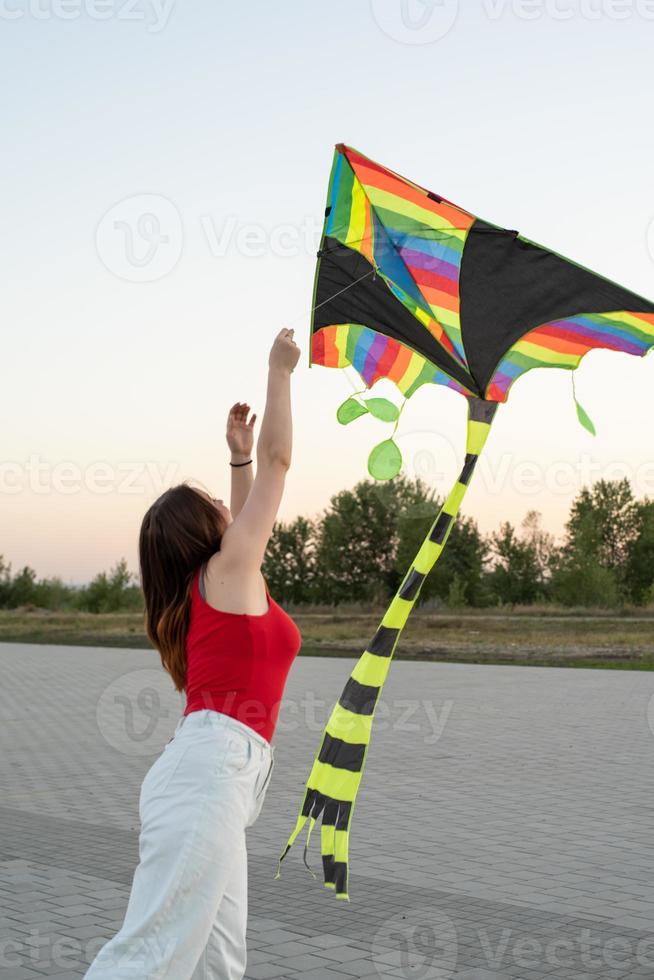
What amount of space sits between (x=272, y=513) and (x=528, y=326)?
2065 millimetres

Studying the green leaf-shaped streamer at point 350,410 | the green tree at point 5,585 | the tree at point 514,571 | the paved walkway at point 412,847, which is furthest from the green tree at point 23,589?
the green leaf-shaped streamer at point 350,410

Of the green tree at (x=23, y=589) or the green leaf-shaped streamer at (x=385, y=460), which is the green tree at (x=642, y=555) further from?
the green leaf-shaped streamer at (x=385, y=460)

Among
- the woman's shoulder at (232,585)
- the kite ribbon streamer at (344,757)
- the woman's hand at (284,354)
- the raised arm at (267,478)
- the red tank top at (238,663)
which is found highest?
the woman's hand at (284,354)

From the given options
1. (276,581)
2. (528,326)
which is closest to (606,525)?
(276,581)

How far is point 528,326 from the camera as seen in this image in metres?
4.47

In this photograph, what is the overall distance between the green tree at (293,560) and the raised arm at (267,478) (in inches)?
2915

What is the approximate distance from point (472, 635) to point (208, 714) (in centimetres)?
3145

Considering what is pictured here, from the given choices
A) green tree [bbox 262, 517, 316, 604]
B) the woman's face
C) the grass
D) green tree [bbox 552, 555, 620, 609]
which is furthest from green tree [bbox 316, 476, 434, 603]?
the woman's face

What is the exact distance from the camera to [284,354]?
293 cm

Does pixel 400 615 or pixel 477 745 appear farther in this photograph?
pixel 477 745

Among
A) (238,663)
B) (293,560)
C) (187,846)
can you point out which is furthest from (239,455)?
(293,560)

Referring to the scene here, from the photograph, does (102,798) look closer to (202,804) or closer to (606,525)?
(202,804)

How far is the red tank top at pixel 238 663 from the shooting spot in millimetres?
2703

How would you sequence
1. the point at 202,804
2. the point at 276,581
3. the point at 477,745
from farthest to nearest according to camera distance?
1. the point at 276,581
2. the point at 477,745
3. the point at 202,804
